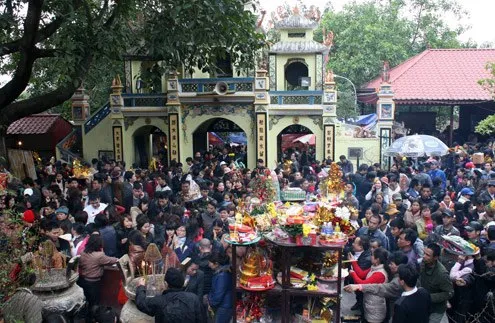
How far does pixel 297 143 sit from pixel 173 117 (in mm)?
9107

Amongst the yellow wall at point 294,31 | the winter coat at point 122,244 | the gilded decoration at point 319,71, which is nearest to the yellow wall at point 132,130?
the yellow wall at point 294,31

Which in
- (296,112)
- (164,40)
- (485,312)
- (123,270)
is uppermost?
(164,40)

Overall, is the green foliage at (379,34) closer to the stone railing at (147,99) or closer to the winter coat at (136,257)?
the stone railing at (147,99)

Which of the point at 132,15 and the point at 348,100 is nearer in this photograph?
the point at 132,15

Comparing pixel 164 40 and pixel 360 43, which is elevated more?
pixel 360 43

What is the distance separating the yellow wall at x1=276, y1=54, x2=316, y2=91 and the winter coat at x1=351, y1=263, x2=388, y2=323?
13.6m

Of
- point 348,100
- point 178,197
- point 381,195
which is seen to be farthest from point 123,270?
point 348,100

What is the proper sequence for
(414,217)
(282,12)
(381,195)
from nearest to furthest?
(414,217), (381,195), (282,12)

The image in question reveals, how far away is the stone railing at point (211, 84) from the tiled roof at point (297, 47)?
2278 mm

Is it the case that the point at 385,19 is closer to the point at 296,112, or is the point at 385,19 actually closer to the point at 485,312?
the point at 296,112

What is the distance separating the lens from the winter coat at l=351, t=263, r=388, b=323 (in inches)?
235

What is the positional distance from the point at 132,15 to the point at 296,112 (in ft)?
25.2

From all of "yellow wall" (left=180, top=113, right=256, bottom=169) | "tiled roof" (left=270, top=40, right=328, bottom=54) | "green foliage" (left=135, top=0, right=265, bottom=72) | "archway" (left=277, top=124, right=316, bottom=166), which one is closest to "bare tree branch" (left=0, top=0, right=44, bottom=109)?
"green foliage" (left=135, top=0, right=265, bottom=72)

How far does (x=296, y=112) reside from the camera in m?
18.0
